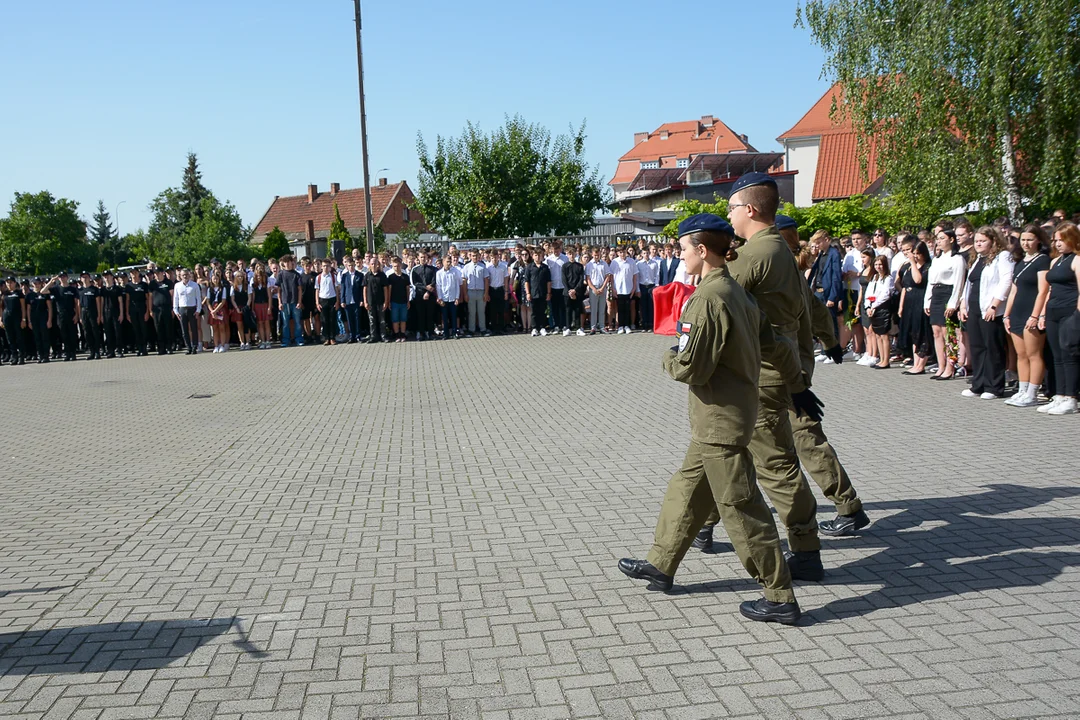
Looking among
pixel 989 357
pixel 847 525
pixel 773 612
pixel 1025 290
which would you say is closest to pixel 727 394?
pixel 773 612

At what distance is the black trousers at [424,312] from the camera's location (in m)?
20.7

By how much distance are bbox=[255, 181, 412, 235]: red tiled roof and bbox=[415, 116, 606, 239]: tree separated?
43.3 metres

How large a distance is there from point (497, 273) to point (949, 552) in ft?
54.4

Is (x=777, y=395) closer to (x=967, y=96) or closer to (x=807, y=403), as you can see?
(x=807, y=403)

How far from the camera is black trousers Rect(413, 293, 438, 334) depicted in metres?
20.7

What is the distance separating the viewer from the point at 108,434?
1044 centimetres

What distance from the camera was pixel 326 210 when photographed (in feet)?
299

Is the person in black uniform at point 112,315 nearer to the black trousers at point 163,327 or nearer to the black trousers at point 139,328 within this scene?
the black trousers at point 139,328

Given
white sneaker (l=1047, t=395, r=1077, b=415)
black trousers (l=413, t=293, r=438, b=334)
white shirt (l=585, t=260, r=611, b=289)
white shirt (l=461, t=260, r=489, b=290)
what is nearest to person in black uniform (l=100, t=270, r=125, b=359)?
black trousers (l=413, t=293, r=438, b=334)

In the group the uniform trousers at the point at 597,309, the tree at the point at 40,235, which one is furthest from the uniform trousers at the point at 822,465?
the tree at the point at 40,235

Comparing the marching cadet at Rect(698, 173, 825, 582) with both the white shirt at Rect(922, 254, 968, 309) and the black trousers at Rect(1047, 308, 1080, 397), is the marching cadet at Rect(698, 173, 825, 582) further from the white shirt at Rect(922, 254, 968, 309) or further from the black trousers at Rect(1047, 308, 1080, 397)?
the white shirt at Rect(922, 254, 968, 309)

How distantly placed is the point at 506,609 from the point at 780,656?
4.47ft

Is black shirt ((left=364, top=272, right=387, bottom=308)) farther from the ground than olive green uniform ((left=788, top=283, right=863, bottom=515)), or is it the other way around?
black shirt ((left=364, top=272, right=387, bottom=308))

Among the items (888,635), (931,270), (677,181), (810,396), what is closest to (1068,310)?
(931,270)
